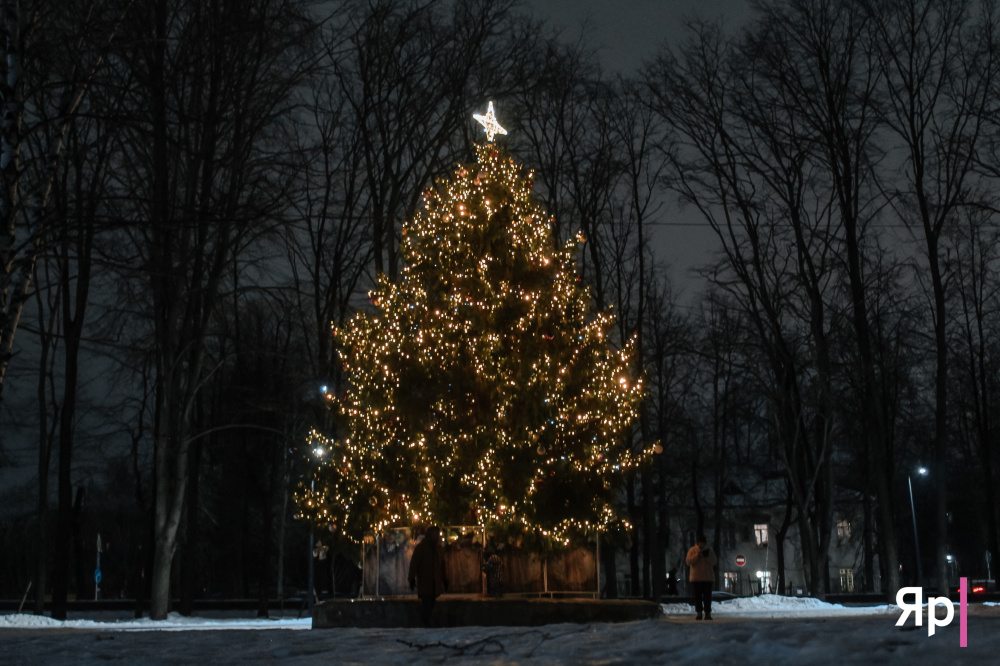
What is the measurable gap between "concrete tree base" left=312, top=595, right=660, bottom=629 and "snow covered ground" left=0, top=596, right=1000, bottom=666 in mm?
7687

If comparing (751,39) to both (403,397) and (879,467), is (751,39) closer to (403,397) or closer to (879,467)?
(879,467)

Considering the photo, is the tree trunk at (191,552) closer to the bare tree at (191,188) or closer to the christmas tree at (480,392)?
the bare tree at (191,188)

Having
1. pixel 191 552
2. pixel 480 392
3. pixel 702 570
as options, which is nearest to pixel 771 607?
pixel 702 570

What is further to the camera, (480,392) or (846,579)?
(846,579)

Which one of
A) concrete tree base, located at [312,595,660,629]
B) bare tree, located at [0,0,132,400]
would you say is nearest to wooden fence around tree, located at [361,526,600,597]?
concrete tree base, located at [312,595,660,629]

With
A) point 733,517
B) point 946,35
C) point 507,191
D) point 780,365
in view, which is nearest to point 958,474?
point 733,517

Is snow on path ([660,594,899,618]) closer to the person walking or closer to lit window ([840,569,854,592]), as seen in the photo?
the person walking

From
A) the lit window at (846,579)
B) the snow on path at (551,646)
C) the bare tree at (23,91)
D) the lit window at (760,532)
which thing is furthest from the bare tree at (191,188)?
the lit window at (846,579)

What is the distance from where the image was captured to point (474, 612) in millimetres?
18344

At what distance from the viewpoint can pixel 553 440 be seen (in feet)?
65.5

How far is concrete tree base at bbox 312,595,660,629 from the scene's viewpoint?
59.7ft

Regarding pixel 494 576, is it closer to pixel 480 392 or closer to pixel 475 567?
pixel 475 567

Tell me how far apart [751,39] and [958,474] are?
1440 inches

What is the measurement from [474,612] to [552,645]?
10.1 m
